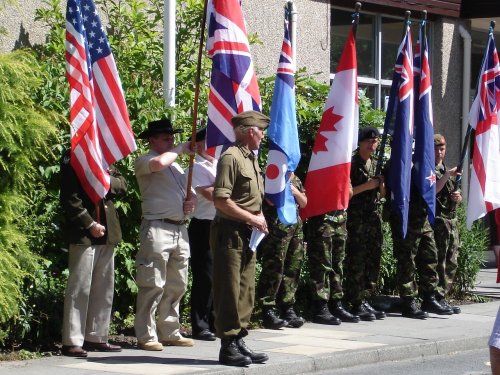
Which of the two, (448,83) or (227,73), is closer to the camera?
(227,73)

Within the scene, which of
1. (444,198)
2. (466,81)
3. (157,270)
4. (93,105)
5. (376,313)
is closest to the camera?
(93,105)

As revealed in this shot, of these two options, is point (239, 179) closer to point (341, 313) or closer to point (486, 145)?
point (341, 313)

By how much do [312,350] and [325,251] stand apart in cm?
193

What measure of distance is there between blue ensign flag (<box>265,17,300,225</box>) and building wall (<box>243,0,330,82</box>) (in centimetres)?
402

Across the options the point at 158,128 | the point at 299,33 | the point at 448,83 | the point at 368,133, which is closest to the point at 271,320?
the point at 368,133

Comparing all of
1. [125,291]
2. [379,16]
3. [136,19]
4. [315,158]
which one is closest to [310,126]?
[315,158]

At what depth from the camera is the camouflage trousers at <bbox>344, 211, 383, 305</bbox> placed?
12.3 m

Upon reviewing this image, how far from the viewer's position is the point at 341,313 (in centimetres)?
1212

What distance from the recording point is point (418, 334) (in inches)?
446

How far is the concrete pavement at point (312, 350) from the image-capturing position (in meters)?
9.02

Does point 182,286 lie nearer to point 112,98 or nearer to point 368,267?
point 112,98

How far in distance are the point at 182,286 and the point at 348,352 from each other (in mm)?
1607

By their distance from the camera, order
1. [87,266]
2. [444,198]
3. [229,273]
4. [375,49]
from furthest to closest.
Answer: [375,49] < [444,198] < [87,266] < [229,273]

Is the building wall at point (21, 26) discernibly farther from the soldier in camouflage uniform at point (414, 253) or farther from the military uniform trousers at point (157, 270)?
the soldier in camouflage uniform at point (414, 253)
